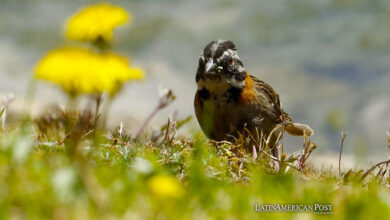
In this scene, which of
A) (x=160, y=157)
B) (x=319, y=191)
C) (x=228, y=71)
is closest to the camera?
(x=319, y=191)

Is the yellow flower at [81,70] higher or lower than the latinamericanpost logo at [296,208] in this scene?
higher

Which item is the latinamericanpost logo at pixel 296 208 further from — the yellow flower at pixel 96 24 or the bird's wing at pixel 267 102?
the bird's wing at pixel 267 102

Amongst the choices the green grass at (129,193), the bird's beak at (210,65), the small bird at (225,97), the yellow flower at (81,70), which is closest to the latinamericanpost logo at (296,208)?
the green grass at (129,193)

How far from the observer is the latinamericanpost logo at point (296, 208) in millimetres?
2906

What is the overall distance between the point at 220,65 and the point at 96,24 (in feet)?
13.0

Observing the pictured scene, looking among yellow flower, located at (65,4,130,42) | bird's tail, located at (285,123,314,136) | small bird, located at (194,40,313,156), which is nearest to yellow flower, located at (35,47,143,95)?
yellow flower, located at (65,4,130,42)

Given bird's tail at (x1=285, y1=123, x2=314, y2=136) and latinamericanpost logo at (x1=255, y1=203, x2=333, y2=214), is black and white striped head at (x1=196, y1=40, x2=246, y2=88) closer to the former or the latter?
bird's tail at (x1=285, y1=123, x2=314, y2=136)

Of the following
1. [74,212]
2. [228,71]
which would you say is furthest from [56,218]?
[228,71]

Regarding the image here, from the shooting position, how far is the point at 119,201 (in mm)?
2676

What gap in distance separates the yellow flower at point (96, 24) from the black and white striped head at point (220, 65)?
370 cm

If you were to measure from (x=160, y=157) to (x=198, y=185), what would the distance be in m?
1.31

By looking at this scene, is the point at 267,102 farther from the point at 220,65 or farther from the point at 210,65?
the point at 210,65

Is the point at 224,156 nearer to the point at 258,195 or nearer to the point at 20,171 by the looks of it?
the point at 258,195

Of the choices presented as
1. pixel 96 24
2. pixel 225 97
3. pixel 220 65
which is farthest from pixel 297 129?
pixel 96 24
